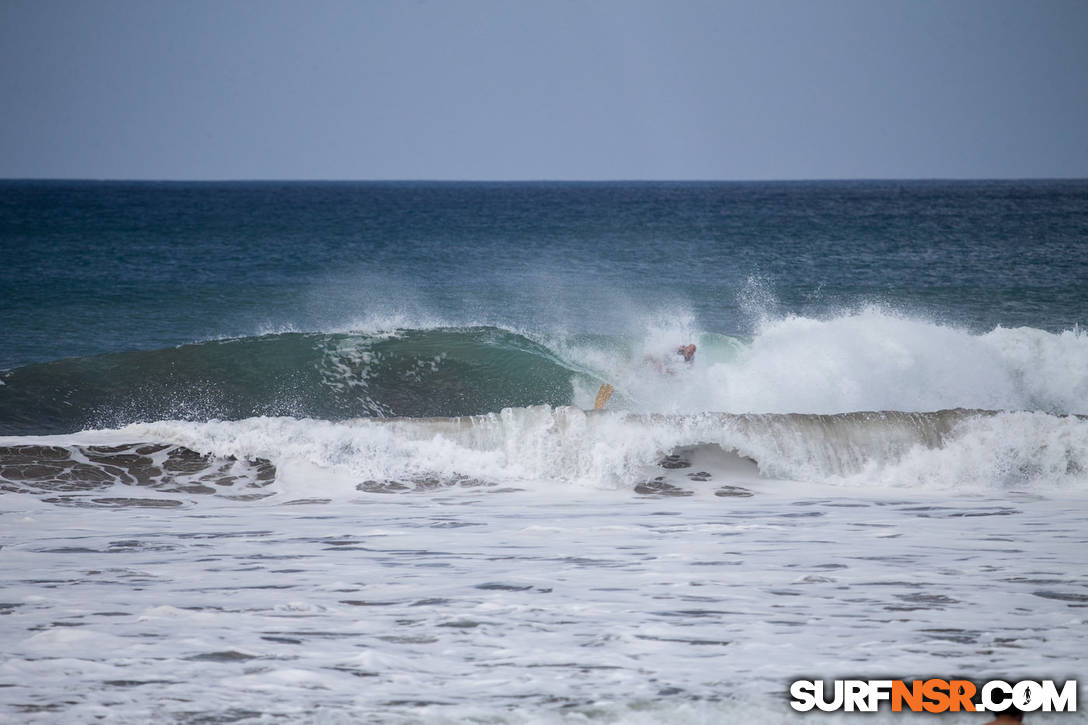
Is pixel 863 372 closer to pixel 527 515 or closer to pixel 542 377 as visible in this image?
pixel 542 377

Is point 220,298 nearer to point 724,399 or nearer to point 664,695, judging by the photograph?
point 724,399

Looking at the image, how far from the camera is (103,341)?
2012 cm

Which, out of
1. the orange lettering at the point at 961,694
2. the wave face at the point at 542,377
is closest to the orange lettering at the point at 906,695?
the orange lettering at the point at 961,694

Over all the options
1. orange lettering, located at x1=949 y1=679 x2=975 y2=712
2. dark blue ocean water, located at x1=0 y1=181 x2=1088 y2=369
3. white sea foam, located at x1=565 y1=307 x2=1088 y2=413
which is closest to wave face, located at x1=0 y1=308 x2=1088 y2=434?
white sea foam, located at x1=565 y1=307 x2=1088 y2=413

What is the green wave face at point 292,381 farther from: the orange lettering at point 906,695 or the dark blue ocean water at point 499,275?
the orange lettering at point 906,695

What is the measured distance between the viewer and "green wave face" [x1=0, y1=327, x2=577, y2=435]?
1462cm

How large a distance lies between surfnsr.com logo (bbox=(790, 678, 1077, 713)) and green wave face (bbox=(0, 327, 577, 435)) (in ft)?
33.3

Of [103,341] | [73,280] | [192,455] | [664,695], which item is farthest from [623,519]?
[73,280]

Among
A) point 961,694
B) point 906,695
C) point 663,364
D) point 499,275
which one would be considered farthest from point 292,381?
point 499,275

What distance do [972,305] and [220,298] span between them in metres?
19.2

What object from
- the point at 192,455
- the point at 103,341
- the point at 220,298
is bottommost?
the point at 192,455

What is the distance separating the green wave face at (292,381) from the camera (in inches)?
576

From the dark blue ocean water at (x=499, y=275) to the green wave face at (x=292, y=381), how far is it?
352 centimetres

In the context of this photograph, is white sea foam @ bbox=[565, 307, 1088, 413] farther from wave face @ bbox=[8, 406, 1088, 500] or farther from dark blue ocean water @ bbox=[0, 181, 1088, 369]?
dark blue ocean water @ bbox=[0, 181, 1088, 369]
